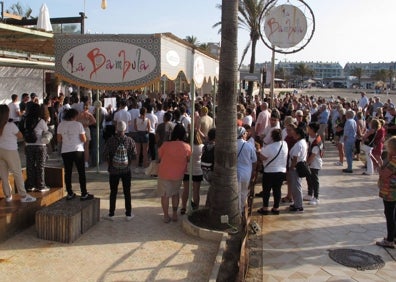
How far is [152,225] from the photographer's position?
22.3 ft

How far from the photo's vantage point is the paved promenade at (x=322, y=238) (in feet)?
17.2

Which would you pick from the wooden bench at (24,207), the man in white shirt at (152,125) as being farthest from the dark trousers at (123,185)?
the man in white shirt at (152,125)

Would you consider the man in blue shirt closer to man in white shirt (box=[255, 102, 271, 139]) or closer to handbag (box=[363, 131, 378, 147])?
handbag (box=[363, 131, 378, 147])

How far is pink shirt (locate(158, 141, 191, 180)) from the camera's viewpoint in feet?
21.9

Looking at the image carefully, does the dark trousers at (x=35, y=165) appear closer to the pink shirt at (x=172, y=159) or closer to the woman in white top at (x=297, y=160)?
A: the pink shirt at (x=172, y=159)

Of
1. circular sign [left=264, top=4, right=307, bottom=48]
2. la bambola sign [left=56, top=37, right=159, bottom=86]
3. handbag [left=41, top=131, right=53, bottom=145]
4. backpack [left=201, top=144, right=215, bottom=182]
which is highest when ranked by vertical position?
circular sign [left=264, top=4, right=307, bottom=48]

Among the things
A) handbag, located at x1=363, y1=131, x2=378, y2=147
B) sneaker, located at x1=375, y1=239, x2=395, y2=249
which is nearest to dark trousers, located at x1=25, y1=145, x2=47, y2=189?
sneaker, located at x1=375, y1=239, x2=395, y2=249

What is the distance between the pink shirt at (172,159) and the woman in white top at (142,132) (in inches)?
160

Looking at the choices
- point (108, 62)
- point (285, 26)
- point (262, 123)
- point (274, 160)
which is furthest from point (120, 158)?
point (285, 26)

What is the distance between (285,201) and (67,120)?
15.2 feet

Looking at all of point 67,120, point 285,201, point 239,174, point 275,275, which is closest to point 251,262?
point 275,275

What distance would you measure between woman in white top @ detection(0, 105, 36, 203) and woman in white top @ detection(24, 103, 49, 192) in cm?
50

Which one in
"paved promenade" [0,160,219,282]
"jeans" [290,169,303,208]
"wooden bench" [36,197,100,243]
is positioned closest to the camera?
"paved promenade" [0,160,219,282]

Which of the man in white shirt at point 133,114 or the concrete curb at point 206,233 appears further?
the man in white shirt at point 133,114
